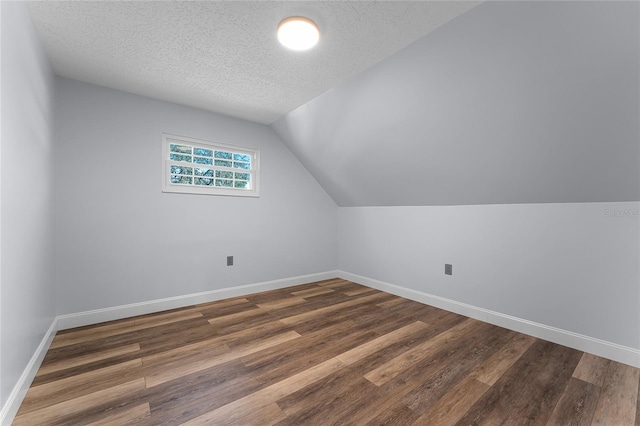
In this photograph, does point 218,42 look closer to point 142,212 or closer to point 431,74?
point 431,74

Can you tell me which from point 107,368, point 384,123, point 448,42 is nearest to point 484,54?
point 448,42

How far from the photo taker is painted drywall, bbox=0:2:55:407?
4.30 feet

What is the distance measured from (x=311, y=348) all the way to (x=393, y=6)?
2.39 m

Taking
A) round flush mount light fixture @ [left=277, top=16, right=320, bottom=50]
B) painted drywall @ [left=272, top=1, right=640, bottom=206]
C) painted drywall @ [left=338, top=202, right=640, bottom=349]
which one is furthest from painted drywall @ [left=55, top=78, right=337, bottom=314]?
painted drywall @ [left=338, top=202, right=640, bottom=349]

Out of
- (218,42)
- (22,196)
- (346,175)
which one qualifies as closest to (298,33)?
(218,42)

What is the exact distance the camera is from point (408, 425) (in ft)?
4.39

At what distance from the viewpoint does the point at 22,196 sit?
5.08 feet

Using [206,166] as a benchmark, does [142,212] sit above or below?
below

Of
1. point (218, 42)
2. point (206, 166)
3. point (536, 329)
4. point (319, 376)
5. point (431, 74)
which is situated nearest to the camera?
point (319, 376)

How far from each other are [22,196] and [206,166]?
178cm

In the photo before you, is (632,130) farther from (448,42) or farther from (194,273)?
(194,273)

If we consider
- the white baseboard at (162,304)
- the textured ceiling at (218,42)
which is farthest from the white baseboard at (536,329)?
the textured ceiling at (218,42)

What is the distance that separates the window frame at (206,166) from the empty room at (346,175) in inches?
0.9

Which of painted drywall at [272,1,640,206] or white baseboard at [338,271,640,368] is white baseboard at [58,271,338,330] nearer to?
white baseboard at [338,271,640,368]
